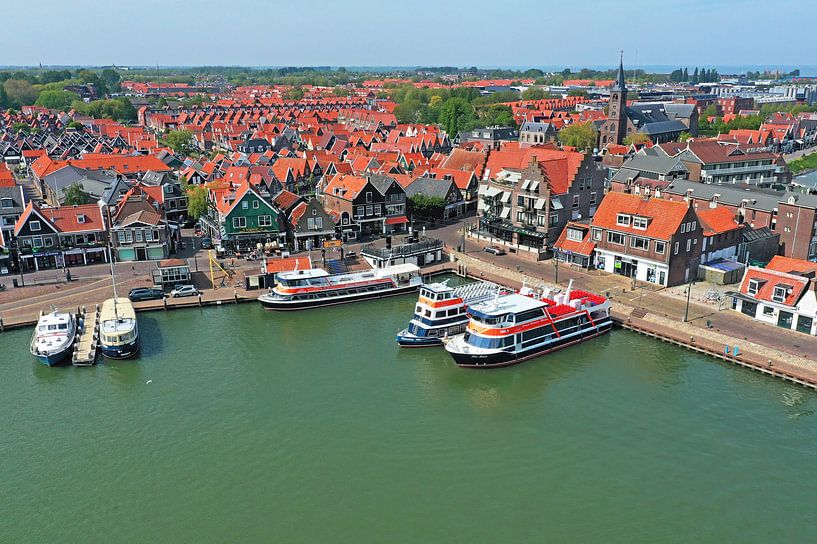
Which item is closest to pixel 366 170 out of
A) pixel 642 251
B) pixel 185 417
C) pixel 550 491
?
pixel 642 251

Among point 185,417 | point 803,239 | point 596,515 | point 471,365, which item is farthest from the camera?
point 803,239

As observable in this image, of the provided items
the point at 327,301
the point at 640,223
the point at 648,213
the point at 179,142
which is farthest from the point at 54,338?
the point at 179,142

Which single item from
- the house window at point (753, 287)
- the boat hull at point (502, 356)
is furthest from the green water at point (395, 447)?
the house window at point (753, 287)

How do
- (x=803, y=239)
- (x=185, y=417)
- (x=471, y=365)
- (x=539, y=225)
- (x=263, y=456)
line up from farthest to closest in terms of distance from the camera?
(x=539, y=225) < (x=803, y=239) < (x=471, y=365) < (x=185, y=417) < (x=263, y=456)

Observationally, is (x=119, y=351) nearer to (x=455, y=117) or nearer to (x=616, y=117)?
(x=616, y=117)

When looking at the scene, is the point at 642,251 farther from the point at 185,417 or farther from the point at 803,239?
the point at 185,417

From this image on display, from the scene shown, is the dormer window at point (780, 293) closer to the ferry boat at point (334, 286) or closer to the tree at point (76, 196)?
the ferry boat at point (334, 286)

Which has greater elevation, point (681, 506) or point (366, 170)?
point (366, 170)
